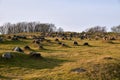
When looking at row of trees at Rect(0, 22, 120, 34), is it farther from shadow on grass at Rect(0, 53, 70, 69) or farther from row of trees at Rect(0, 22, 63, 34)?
shadow on grass at Rect(0, 53, 70, 69)

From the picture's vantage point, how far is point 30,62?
36.9 meters

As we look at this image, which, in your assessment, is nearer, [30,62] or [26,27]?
[30,62]

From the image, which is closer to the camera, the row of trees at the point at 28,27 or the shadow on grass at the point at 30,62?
the shadow on grass at the point at 30,62

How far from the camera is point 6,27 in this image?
179625 mm

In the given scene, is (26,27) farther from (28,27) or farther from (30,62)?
(30,62)

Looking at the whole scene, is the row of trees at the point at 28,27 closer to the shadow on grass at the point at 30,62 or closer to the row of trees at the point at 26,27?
the row of trees at the point at 26,27

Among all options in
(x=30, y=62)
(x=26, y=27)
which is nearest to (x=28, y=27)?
(x=26, y=27)

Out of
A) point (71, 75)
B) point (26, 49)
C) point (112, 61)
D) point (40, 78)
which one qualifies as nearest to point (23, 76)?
point (40, 78)

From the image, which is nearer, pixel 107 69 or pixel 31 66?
pixel 107 69

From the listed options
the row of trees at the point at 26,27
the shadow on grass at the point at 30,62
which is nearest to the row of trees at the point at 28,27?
the row of trees at the point at 26,27

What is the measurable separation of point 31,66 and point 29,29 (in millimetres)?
146879

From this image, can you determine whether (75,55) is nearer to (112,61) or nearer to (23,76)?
(112,61)

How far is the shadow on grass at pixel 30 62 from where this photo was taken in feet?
115

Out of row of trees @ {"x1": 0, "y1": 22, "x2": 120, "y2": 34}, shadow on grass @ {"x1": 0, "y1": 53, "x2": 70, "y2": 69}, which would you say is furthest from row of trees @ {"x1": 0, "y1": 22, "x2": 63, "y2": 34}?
shadow on grass @ {"x1": 0, "y1": 53, "x2": 70, "y2": 69}
